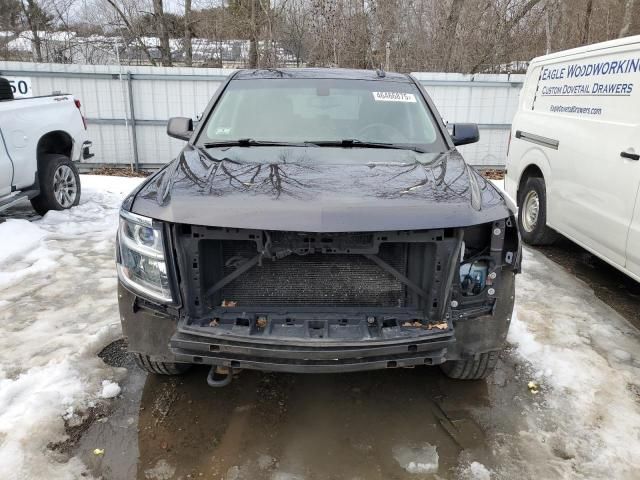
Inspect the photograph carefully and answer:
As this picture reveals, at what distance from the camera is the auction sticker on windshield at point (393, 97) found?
3.90 metres

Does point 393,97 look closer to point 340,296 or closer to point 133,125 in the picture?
point 340,296

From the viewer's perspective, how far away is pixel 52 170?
645 cm

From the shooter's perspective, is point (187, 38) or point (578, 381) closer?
point (578, 381)

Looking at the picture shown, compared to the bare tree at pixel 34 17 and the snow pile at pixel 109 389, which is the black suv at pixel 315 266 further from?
the bare tree at pixel 34 17

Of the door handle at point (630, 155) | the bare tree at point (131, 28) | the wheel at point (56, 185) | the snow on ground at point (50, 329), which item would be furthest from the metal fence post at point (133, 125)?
the door handle at point (630, 155)

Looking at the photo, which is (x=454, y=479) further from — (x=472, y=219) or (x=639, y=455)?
(x=472, y=219)

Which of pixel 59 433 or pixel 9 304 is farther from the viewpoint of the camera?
pixel 9 304

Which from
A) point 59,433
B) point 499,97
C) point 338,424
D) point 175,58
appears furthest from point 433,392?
point 175,58

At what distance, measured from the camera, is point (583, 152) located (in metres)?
4.68

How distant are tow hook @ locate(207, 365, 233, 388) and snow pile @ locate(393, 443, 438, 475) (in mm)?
1020

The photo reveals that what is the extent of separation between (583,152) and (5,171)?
5.96 meters

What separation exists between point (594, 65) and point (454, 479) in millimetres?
4057

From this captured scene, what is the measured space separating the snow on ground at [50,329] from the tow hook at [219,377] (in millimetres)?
587

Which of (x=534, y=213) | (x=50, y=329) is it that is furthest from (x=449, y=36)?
(x=50, y=329)
